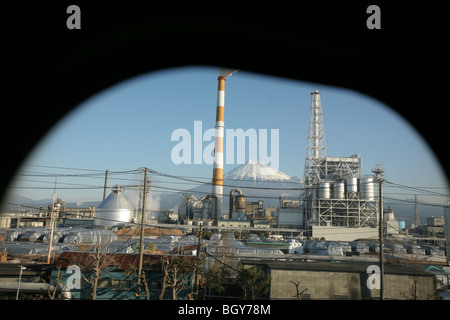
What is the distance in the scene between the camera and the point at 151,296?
18.5 feet

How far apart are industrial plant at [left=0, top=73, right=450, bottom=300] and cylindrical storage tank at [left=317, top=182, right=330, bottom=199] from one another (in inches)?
2.2

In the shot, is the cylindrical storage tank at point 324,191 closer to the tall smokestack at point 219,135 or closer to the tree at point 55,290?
the tall smokestack at point 219,135

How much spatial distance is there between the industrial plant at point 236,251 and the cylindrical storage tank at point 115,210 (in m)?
0.06

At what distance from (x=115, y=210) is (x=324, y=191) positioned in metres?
12.4

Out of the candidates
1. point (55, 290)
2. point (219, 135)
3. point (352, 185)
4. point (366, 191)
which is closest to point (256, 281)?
point (55, 290)

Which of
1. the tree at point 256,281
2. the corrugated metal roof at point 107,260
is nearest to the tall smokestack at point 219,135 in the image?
the corrugated metal roof at point 107,260

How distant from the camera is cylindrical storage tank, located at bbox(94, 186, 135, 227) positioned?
17.9m

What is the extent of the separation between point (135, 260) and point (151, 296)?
0.76 m

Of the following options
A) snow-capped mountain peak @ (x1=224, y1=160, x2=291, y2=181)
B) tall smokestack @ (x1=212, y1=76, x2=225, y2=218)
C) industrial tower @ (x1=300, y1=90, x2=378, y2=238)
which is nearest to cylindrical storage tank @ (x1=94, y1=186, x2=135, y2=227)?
tall smokestack @ (x1=212, y1=76, x2=225, y2=218)

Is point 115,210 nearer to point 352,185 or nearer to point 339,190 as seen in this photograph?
point 339,190

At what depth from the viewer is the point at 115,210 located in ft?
60.0
